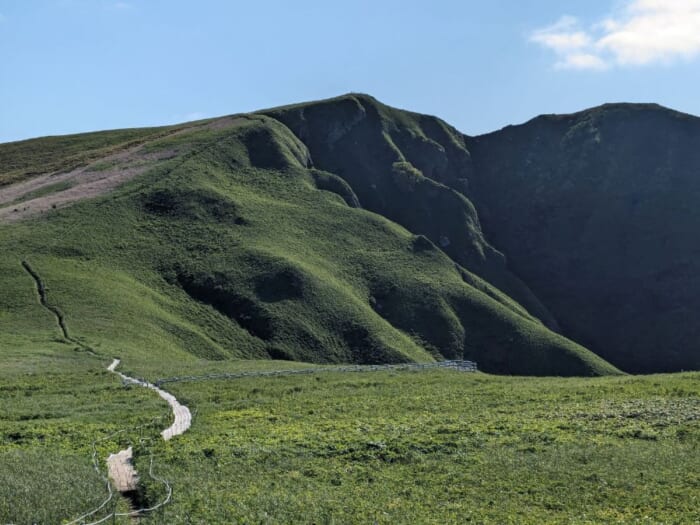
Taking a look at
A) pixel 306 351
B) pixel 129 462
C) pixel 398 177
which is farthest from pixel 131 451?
pixel 398 177

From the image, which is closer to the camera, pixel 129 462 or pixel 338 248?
pixel 129 462

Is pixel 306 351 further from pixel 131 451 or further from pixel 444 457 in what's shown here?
pixel 444 457

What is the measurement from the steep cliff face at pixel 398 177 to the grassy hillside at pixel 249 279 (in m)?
18.0

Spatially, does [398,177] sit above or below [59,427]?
above

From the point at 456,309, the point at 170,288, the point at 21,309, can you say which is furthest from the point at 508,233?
the point at 21,309

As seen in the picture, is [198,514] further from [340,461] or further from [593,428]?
[593,428]

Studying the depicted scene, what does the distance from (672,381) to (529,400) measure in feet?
41.8

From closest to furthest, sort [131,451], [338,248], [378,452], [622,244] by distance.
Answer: [378,452]
[131,451]
[338,248]
[622,244]

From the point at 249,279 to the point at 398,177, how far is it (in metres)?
78.2

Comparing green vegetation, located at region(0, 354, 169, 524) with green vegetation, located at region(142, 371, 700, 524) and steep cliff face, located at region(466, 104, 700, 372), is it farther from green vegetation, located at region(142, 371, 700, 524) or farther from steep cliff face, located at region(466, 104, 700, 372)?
steep cliff face, located at region(466, 104, 700, 372)

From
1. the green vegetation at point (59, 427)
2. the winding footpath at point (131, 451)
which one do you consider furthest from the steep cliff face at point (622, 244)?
the green vegetation at point (59, 427)

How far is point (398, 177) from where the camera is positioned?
181 meters

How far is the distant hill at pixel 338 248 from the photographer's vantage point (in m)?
99.9

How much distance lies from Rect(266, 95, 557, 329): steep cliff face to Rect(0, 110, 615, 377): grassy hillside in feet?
59.1
